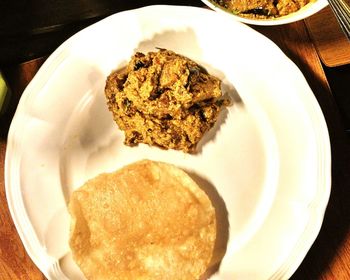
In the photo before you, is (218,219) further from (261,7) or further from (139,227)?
(261,7)

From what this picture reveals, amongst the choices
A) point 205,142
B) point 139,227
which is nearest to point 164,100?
point 205,142

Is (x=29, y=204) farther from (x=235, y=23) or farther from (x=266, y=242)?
(x=235, y=23)

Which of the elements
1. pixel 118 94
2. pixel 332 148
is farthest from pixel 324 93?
pixel 118 94

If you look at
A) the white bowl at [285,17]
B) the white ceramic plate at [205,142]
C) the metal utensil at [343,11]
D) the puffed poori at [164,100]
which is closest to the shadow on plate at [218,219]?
the white ceramic plate at [205,142]

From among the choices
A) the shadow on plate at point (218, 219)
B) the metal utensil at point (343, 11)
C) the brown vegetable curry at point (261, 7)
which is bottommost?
the shadow on plate at point (218, 219)

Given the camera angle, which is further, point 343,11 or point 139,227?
point 139,227

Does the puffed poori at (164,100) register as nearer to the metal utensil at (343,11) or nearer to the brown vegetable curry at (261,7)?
the brown vegetable curry at (261,7)

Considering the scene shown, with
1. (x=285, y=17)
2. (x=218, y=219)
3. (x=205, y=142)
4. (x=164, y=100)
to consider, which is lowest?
(x=218, y=219)
